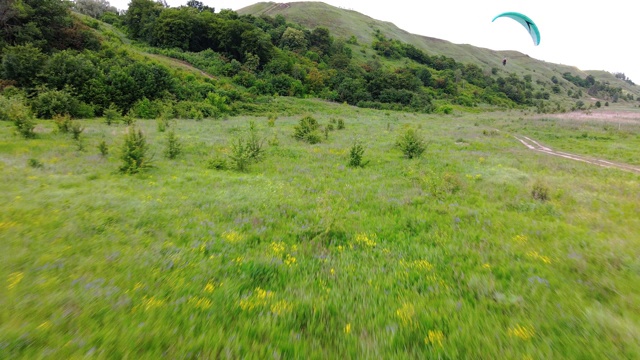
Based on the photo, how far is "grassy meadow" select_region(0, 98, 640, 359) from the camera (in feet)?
12.5

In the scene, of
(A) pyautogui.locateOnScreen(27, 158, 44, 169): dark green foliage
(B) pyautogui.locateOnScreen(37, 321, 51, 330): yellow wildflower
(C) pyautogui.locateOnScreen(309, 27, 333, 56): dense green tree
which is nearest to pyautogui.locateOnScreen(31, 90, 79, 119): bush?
(A) pyautogui.locateOnScreen(27, 158, 44, 169): dark green foliage

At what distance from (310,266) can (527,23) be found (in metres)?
20.1

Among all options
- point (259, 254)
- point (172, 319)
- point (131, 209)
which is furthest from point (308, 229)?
point (131, 209)

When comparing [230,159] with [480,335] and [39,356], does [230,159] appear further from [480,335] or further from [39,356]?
[480,335]

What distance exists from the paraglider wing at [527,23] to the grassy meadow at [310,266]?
932 centimetres

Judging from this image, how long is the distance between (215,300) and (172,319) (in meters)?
0.69

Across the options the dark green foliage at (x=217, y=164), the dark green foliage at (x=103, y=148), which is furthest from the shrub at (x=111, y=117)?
the dark green foliage at (x=217, y=164)

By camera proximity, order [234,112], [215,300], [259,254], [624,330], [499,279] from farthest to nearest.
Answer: [234,112], [259,254], [499,279], [215,300], [624,330]

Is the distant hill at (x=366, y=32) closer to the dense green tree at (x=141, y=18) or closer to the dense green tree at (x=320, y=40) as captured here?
the dense green tree at (x=320, y=40)

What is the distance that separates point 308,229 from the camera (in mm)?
8031

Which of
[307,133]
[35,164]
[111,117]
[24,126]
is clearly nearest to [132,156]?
[35,164]

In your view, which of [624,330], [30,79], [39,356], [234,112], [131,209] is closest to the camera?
[39,356]

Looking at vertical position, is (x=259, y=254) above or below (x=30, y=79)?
below

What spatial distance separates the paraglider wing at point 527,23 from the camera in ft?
53.5
